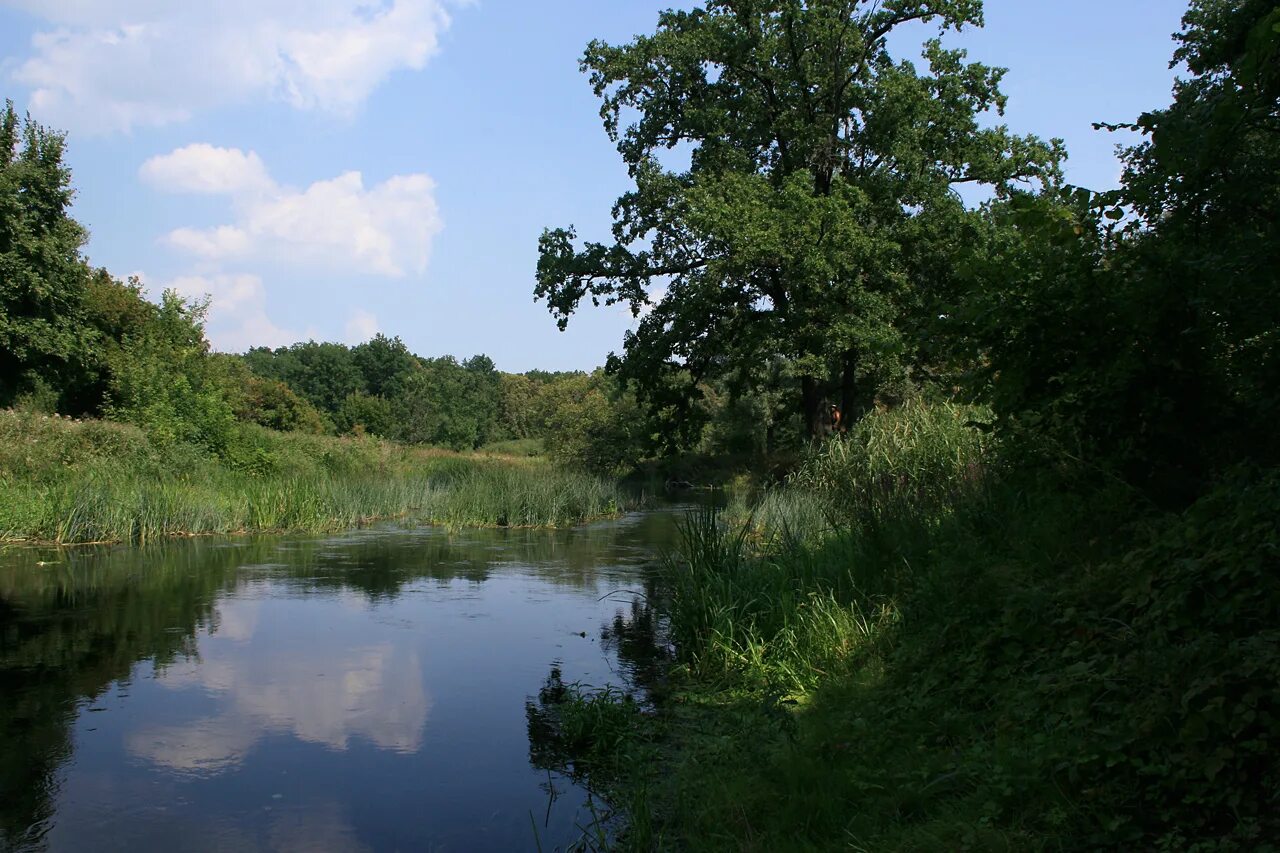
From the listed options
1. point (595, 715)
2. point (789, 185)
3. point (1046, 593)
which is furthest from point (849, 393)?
point (1046, 593)

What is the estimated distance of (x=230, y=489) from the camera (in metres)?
19.0

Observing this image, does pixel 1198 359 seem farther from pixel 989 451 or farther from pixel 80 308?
pixel 80 308

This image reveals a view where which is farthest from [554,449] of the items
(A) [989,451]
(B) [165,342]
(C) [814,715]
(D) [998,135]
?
(C) [814,715]

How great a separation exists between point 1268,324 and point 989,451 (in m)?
3.60

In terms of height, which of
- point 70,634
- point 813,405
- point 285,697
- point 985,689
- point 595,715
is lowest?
point 285,697

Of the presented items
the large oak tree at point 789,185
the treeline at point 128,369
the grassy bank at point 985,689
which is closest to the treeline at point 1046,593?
the grassy bank at point 985,689

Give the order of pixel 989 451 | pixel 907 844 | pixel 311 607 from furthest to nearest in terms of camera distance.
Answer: pixel 311 607 < pixel 989 451 < pixel 907 844

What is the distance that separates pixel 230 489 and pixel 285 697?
1268cm

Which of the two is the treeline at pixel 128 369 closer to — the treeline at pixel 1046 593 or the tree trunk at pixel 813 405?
the tree trunk at pixel 813 405

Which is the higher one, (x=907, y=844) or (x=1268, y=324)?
(x=1268, y=324)

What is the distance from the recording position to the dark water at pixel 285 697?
5.14 meters

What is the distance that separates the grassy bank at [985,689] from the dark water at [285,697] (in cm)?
95

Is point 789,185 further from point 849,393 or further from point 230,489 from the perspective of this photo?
point 230,489

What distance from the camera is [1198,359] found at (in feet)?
Result: 16.9
